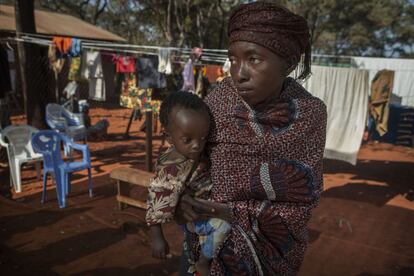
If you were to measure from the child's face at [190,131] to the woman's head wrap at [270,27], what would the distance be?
29cm

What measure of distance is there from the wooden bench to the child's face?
338 cm

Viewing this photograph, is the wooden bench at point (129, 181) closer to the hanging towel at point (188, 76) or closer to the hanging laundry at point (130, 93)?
the hanging towel at point (188, 76)

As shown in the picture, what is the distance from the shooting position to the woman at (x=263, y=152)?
1.16m

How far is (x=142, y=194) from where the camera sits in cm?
566

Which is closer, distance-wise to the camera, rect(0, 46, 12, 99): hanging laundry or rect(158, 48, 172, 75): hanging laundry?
rect(0, 46, 12, 99): hanging laundry

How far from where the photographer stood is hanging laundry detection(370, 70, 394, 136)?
6.87 m

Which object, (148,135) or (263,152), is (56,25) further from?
(263,152)

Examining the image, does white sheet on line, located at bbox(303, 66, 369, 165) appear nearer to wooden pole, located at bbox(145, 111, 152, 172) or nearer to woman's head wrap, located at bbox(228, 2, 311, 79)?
wooden pole, located at bbox(145, 111, 152, 172)

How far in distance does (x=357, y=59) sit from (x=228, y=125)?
15408 mm

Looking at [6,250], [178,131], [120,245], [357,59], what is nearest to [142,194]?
[120,245]

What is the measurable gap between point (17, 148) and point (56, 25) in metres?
11.0

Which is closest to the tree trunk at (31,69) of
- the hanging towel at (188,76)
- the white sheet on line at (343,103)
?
the hanging towel at (188,76)

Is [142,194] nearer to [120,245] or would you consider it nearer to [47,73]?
[120,245]

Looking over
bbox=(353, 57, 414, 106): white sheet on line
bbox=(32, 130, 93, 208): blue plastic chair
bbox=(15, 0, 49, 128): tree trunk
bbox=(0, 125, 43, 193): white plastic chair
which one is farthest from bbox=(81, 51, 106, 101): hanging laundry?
bbox=(353, 57, 414, 106): white sheet on line
